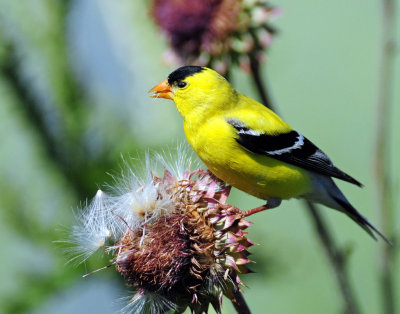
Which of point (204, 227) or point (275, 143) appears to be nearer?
point (204, 227)

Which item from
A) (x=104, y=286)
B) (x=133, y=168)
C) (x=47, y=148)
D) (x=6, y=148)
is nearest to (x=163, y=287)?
(x=133, y=168)

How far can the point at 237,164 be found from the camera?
176cm

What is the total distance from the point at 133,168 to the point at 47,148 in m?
0.34

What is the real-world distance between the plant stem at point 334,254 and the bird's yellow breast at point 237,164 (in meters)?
0.15

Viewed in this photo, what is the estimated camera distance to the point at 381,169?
6.46 feet

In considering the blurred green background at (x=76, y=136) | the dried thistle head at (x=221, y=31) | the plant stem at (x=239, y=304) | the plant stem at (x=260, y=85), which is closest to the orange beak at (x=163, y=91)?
the blurred green background at (x=76, y=136)

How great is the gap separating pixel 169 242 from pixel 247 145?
0.52 meters

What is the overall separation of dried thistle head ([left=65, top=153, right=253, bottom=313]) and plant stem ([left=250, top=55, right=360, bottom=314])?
508mm

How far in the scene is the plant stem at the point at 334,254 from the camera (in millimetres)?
1793

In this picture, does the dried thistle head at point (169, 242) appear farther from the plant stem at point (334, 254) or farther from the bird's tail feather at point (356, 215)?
the bird's tail feather at point (356, 215)

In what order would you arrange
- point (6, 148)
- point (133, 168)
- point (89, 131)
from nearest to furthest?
point (133, 168) → point (89, 131) → point (6, 148)

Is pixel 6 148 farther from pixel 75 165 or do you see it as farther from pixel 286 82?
pixel 286 82

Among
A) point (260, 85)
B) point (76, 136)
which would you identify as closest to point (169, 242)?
point (76, 136)

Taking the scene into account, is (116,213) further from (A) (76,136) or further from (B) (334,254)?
(B) (334,254)
